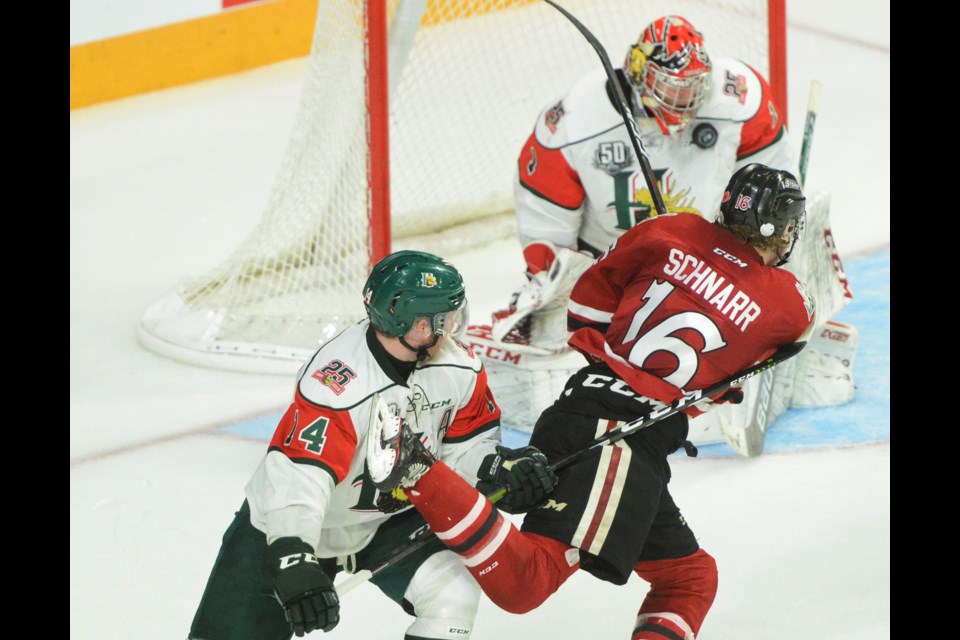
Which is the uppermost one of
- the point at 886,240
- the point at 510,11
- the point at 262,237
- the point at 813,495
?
the point at 510,11

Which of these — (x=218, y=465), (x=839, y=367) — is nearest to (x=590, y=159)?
(x=839, y=367)

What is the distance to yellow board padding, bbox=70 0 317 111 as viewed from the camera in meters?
6.34

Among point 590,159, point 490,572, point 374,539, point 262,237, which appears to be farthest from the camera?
point 262,237

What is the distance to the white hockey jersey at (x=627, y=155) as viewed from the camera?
12.7 ft

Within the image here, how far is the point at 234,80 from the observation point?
265 inches

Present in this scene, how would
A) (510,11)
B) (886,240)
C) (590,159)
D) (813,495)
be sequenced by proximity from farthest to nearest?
(886,240) < (510,11) < (590,159) < (813,495)

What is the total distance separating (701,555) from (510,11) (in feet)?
8.96

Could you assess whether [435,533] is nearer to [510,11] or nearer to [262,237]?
[262,237]

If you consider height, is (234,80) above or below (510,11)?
below

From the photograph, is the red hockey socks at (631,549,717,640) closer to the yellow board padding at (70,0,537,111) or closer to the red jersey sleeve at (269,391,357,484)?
the red jersey sleeve at (269,391,357,484)

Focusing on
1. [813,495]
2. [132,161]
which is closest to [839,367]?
[813,495]

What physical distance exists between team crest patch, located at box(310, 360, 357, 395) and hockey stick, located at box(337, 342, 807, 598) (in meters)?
0.31

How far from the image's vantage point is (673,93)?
3.67 metres

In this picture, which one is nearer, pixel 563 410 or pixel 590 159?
pixel 563 410
